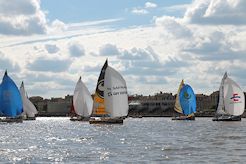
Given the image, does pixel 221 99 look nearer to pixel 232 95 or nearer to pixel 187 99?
pixel 232 95

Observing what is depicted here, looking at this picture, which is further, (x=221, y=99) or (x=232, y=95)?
(x=221, y=99)

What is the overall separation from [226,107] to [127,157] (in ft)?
255

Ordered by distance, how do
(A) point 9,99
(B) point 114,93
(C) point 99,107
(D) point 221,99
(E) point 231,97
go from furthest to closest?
1. (D) point 221,99
2. (E) point 231,97
3. (A) point 9,99
4. (C) point 99,107
5. (B) point 114,93

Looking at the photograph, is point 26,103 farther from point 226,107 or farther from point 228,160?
point 228,160

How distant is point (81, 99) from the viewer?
4877 inches

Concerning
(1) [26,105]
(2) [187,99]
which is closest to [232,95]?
(2) [187,99]

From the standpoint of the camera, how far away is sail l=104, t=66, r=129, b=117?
304 ft

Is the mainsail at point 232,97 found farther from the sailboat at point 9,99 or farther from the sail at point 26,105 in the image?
the sail at point 26,105

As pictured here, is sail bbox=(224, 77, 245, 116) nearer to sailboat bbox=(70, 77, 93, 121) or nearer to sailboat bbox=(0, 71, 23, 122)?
sailboat bbox=(70, 77, 93, 121)

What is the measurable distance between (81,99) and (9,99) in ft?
56.1

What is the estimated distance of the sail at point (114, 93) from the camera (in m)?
92.7

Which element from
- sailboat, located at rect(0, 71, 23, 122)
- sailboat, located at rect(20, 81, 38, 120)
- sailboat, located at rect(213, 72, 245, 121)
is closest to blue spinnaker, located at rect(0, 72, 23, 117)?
sailboat, located at rect(0, 71, 23, 122)

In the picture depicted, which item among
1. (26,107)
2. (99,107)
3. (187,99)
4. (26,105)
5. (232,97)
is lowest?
(99,107)

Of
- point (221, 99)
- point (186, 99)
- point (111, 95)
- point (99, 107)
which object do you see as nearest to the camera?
point (111, 95)
